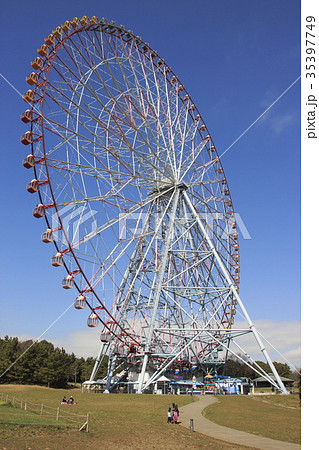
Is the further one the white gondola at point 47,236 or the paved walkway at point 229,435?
the white gondola at point 47,236

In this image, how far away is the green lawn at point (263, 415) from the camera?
59.5ft

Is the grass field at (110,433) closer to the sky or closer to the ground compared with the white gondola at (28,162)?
closer to the ground

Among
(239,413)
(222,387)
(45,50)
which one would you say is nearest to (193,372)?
(222,387)

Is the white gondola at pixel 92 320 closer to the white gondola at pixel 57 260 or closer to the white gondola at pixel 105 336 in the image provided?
the white gondola at pixel 105 336

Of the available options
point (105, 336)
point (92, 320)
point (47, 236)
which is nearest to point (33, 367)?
point (105, 336)

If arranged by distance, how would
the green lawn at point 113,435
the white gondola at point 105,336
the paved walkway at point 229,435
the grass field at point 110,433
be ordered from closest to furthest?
the green lawn at point 113,435 → the grass field at point 110,433 → the paved walkway at point 229,435 → the white gondola at point 105,336

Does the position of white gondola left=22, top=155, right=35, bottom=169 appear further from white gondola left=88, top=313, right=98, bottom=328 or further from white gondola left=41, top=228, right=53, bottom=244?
white gondola left=88, top=313, right=98, bottom=328

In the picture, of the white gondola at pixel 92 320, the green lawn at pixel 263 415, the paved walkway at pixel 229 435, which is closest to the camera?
the paved walkway at pixel 229 435

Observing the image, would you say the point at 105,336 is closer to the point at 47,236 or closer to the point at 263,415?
the point at 47,236

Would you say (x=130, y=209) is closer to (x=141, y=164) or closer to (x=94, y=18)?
(x=141, y=164)

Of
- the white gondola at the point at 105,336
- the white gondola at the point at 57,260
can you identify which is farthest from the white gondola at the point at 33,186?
the white gondola at the point at 105,336

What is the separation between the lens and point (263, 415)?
23781mm

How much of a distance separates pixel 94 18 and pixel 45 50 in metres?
7.23
